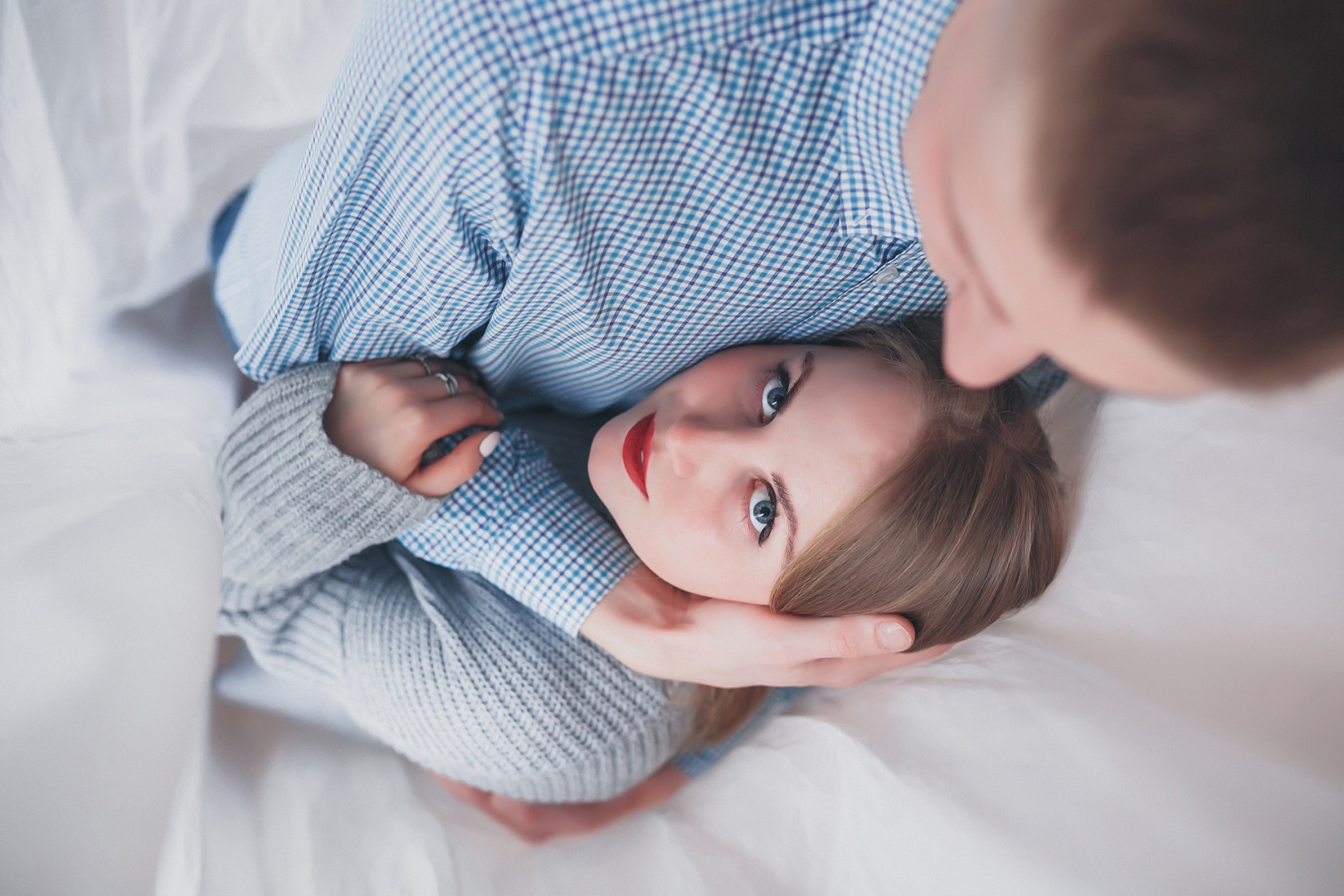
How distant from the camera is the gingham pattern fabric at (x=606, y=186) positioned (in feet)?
1.91

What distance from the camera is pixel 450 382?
0.93 m

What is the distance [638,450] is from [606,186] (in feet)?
1.18

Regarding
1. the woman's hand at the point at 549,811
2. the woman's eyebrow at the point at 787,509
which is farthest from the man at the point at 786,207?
the woman's hand at the point at 549,811

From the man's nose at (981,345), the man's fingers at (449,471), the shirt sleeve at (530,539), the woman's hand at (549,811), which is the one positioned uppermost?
the man's nose at (981,345)

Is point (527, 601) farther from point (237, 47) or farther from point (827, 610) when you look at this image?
point (237, 47)

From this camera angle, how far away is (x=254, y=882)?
0.95 m

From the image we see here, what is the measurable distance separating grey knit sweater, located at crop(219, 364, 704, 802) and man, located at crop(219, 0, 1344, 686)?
7 centimetres

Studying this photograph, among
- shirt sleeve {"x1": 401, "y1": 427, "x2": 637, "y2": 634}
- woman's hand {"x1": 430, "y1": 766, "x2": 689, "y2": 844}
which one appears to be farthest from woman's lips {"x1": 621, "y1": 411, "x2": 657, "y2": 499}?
woman's hand {"x1": 430, "y1": 766, "x2": 689, "y2": 844}

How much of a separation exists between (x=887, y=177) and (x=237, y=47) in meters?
0.91

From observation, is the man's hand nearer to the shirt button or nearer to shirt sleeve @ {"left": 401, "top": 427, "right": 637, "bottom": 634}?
shirt sleeve @ {"left": 401, "top": 427, "right": 637, "bottom": 634}

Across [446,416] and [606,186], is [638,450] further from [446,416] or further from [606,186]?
[606,186]

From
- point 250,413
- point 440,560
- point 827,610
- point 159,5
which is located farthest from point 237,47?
point 827,610

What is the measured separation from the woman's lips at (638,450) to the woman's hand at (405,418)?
0.18 metres

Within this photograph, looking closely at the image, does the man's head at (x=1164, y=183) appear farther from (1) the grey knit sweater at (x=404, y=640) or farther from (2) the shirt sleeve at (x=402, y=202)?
(1) the grey knit sweater at (x=404, y=640)
